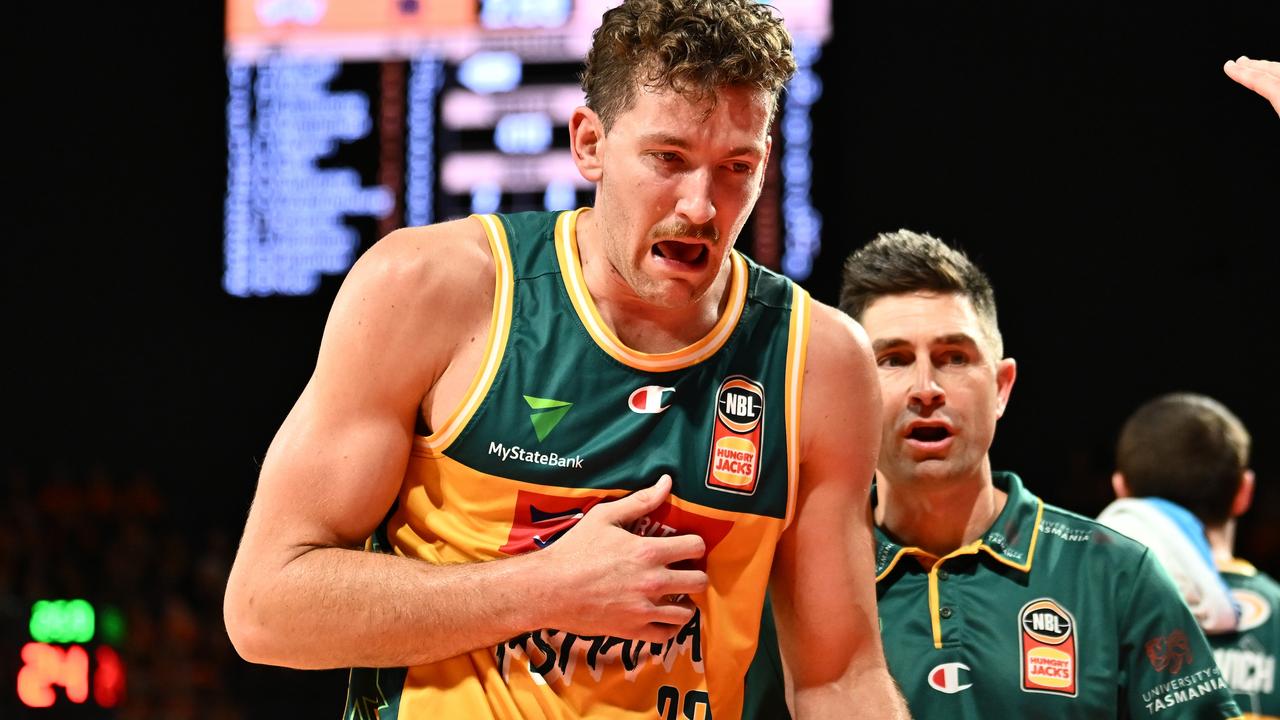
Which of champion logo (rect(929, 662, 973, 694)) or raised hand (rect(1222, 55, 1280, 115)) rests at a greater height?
raised hand (rect(1222, 55, 1280, 115))

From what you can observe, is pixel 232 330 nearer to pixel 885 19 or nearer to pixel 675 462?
pixel 885 19

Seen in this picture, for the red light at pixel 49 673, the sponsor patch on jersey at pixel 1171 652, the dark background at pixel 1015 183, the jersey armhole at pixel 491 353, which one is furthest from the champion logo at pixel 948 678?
the red light at pixel 49 673

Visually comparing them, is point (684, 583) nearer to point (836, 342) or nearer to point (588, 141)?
point (836, 342)

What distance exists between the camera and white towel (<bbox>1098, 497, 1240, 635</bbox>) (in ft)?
11.3

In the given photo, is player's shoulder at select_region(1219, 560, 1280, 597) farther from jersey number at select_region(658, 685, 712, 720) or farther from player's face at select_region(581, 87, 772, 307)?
player's face at select_region(581, 87, 772, 307)

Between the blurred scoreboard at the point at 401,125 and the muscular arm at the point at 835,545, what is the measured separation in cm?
381

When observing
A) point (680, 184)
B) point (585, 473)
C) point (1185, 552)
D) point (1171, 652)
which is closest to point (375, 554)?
point (585, 473)

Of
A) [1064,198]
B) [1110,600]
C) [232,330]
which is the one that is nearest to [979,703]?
[1110,600]

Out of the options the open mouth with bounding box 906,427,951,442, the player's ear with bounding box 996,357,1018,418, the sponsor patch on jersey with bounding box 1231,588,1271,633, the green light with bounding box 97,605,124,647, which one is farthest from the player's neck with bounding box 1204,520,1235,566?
the green light with bounding box 97,605,124,647

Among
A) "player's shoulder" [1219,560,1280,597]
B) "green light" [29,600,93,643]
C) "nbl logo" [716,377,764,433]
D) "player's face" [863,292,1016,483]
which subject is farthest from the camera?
"green light" [29,600,93,643]

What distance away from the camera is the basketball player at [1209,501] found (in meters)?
3.62

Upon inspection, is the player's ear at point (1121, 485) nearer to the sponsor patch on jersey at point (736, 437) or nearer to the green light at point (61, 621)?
the sponsor patch on jersey at point (736, 437)

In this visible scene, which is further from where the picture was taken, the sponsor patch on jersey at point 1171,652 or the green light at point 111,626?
the green light at point 111,626

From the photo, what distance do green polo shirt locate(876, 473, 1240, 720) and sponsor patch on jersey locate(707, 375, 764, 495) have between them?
64 cm
